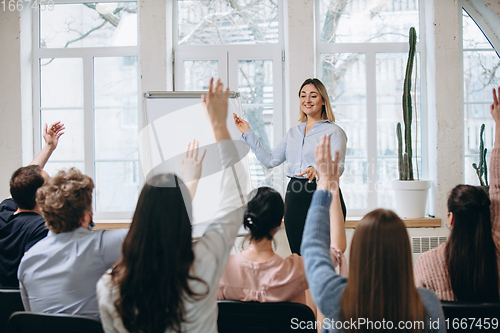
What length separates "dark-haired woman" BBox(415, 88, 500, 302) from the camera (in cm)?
109

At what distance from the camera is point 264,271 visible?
3.91ft

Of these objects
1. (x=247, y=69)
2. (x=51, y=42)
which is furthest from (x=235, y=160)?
(x=51, y=42)

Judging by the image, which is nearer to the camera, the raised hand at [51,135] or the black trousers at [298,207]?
the raised hand at [51,135]

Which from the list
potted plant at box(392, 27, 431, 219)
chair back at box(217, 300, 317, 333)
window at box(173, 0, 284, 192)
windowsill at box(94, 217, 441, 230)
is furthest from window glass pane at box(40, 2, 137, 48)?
chair back at box(217, 300, 317, 333)

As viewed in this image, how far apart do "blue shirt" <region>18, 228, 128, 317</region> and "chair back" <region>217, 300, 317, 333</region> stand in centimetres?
38

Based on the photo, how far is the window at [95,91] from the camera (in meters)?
3.24

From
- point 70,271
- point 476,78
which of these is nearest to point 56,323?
point 70,271

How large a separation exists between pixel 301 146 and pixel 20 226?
156 centimetres

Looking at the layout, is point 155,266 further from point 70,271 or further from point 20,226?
point 20,226

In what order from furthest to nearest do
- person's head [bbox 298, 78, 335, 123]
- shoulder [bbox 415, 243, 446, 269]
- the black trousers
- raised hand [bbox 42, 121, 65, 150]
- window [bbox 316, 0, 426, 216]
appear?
window [bbox 316, 0, 426, 216] → person's head [bbox 298, 78, 335, 123] → the black trousers → raised hand [bbox 42, 121, 65, 150] → shoulder [bbox 415, 243, 446, 269]

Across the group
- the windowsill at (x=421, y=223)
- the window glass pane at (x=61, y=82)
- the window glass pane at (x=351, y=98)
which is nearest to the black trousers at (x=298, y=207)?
the windowsill at (x=421, y=223)

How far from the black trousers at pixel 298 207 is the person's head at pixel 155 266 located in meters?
1.32

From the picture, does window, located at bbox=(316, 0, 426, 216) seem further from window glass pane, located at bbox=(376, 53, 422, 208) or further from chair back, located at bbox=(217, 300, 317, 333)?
chair back, located at bbox=(217, 300, 317, 333)

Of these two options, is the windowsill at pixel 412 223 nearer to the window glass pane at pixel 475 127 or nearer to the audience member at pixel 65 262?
the window glass pane at pixel 475 127
